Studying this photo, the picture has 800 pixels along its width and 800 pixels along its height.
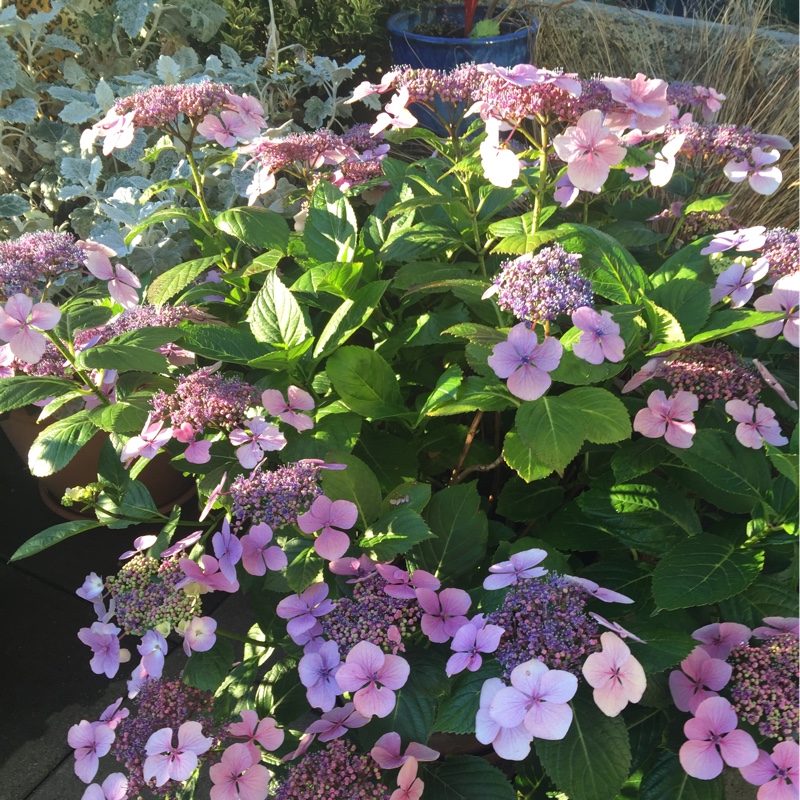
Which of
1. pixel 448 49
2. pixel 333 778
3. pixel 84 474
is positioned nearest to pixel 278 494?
pixel 333 778

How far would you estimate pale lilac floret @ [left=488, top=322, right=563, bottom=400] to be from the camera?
79 cm

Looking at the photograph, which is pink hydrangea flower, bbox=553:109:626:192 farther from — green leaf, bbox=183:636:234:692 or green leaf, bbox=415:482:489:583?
green leaf, bbox=183:636:234:692

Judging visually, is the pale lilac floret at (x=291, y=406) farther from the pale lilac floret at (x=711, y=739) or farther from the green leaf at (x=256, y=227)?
the pale lilac floret at (x=711, y=739)

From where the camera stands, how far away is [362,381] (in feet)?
3.13

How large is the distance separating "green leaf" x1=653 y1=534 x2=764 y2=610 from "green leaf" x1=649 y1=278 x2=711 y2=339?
26 cm

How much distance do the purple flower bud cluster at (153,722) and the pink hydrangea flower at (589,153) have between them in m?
0.80

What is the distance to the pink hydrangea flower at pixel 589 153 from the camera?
3.00 feet

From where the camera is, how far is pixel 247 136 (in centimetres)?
116

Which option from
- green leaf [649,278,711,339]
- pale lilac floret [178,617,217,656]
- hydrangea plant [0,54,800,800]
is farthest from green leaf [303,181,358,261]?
pale lilac floret [178,617,217,656]

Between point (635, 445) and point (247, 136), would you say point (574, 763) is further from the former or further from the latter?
point (247, 136)

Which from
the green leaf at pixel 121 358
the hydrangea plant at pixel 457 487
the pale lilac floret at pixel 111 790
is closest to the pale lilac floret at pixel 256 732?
the hydrangea plant at pixel 457 487

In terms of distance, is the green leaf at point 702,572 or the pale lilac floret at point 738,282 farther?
the pale lilac floret at point 738,282

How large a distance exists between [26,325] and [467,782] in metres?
0.78

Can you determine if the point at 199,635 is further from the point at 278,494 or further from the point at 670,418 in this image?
the point at 670,418
